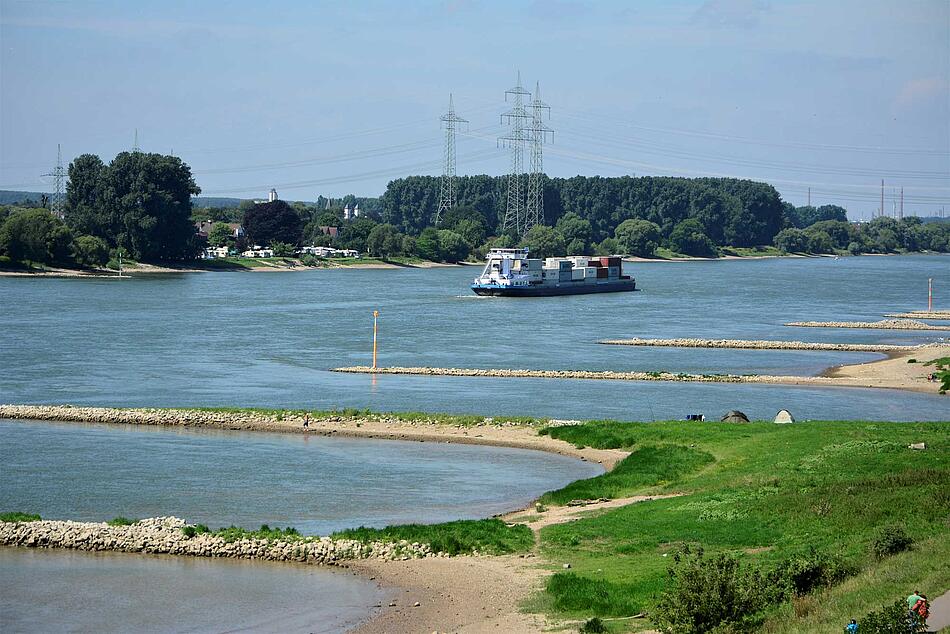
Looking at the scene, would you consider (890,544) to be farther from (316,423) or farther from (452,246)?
(452,246)

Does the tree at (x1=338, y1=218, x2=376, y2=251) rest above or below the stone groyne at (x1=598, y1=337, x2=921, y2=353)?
above

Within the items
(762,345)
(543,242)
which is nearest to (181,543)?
(762,345)

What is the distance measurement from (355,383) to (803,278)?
88193 millimetres

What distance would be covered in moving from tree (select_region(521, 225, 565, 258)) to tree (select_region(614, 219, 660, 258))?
25763mm

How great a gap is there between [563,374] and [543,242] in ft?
318

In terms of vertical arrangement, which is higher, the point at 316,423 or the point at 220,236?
the point at 220,236

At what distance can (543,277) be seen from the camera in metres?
98.4

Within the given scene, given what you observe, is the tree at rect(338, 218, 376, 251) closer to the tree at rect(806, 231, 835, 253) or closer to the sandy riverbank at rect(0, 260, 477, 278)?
the sandy riverbank at rect(0, 260, 477, 278)

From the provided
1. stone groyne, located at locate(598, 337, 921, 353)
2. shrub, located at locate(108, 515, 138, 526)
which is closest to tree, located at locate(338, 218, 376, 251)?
stone groyne, located at locate(598, 337, 921, 353)

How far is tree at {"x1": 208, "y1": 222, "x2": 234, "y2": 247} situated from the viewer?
136875mm

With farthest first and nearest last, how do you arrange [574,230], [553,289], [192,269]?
[574,230] < [192,269] < [553,289]

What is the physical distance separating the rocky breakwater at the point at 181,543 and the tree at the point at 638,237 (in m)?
150

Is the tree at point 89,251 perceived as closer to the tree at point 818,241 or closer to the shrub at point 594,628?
the shrub at point 594,628

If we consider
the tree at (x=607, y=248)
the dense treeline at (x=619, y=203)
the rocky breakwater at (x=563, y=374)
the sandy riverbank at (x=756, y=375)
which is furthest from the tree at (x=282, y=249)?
the sandy riverbank at (x=756, y=375)
